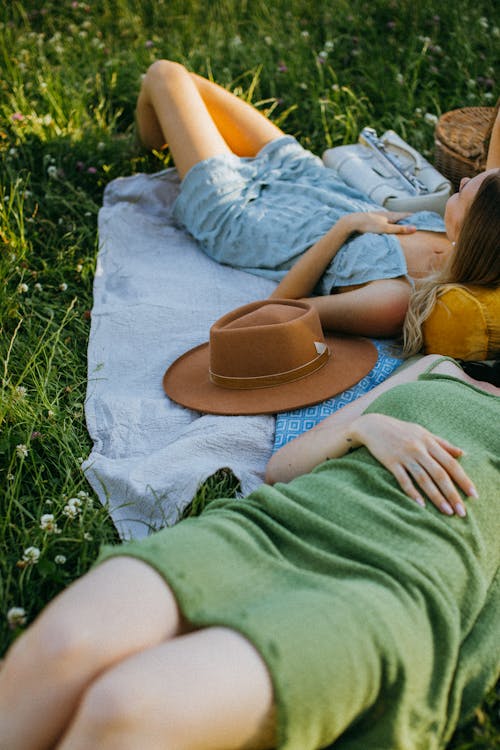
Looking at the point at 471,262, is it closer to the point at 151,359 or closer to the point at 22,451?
the point at 151,359

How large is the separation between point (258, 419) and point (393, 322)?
0.82 meters

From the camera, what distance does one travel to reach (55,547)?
2.67 m

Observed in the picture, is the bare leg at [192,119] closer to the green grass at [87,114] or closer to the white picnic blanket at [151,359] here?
the white picnic blanket at [151,359]

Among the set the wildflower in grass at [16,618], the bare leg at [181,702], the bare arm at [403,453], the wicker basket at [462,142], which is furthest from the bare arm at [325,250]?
the bare leg at [181,702]

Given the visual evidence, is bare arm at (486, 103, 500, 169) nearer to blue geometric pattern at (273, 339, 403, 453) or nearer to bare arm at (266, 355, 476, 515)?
blue geometric pattern at (273, 339, 403, 453)

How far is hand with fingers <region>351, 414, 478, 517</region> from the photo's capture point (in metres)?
2.26

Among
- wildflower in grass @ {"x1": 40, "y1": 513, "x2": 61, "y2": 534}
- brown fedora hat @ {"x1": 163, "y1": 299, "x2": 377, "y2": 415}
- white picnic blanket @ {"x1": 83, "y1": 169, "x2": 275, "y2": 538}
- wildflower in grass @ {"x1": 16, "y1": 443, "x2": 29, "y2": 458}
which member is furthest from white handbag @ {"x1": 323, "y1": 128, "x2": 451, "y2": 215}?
wildflower in grass @ {"x1": 40, "y1": 513, "x2": 61, "y2": 534}

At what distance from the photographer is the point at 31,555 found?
2.54 metres

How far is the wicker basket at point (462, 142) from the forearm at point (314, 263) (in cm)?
112

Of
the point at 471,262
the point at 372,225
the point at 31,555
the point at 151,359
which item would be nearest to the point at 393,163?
the point at 372,225

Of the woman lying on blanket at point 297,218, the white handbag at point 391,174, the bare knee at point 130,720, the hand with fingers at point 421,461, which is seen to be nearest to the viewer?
the bare knee at point 130,720

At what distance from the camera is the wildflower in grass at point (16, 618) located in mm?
2340

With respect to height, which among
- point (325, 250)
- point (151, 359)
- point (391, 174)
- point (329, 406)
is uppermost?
point (391, 174)

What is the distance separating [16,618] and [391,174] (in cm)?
333
